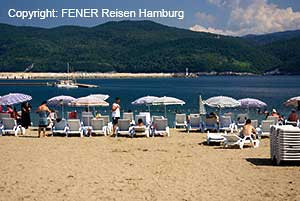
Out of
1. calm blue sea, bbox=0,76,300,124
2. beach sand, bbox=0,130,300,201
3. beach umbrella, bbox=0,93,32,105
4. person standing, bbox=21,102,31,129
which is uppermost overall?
beach umbrella, bbox=0,93,32,105

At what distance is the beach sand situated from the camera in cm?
820

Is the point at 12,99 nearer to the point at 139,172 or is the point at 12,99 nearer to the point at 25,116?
the point at 25,116

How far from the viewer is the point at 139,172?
32.9ft

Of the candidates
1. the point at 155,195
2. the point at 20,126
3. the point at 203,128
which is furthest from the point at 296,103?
the point at 155,195

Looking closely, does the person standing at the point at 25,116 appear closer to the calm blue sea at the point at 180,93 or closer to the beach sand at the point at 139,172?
the beach sand at the point at 139,172

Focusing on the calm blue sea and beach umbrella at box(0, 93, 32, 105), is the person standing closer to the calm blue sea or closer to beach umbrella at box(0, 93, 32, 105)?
beach umbrella at box(0, 93, 32, 105)

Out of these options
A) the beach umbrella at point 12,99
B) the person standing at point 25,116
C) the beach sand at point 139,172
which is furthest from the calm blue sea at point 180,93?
the beach sand at point 139,172

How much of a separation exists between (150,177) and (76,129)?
22.8 ft

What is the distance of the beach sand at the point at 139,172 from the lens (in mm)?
8203

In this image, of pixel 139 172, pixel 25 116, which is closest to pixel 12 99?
pixel 25 116

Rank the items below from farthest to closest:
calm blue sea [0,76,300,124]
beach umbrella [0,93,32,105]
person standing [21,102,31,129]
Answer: calm blue sea [0,76,300,124], beach umbrella [0,93,32,105], person standing [21,102,31,129]

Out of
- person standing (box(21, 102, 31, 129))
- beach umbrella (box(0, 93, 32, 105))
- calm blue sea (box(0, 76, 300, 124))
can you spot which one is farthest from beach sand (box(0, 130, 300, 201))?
calm blue sea (box(0, 76, 300, 124))

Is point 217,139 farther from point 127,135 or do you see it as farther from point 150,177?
point 150,177

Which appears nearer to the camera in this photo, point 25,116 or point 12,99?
point 25,116
